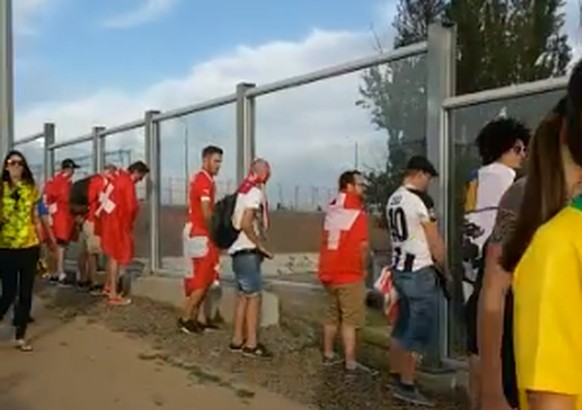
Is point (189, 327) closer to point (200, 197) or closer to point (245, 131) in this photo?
point (200, 197)

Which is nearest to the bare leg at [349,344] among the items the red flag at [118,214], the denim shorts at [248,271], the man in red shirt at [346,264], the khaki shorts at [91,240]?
the man in red shirt at [346,264]

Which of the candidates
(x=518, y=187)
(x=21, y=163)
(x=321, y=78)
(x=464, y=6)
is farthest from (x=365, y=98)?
(x=464, y=6)

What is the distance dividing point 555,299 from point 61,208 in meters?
13.9

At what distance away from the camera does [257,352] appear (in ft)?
31.1

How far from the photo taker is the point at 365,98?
9234 millimetres

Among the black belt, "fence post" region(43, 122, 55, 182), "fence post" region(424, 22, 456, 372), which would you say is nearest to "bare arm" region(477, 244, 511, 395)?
"fence post" region(424, 22, 456, 372)

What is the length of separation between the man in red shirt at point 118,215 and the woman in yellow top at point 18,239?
9.94 ft

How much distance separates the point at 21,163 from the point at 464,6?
795 centimetres

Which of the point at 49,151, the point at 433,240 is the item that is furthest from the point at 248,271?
the point at 49,151

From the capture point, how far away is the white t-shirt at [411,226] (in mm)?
7449

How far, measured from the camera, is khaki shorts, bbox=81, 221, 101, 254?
14.3m

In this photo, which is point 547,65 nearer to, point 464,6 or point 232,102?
point 464,6

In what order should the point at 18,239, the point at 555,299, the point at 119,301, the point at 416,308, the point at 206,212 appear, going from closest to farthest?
the point at 555,299 < the point at 416,308 < the point at 18,239 < the point at 206,212 < the point at 119,301

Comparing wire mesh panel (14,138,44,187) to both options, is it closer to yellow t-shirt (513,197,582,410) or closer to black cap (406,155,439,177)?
black cap (406,155,439,177)
